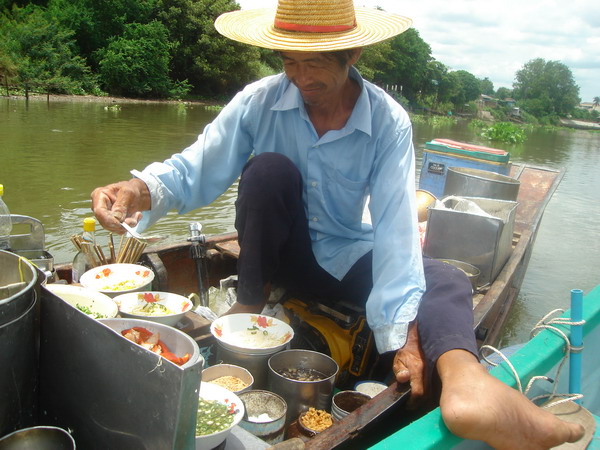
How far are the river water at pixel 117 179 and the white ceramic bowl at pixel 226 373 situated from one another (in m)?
3.16

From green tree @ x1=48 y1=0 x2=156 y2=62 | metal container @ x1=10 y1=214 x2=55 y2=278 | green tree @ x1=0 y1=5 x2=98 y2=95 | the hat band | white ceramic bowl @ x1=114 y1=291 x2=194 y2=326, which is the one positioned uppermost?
green tree @ x1=48 y1=0 x2=156 y2=62

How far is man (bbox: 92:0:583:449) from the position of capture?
5.55 feet

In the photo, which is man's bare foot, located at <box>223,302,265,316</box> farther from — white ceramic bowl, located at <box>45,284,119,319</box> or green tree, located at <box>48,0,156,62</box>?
green tree, located at <box>48,0,156,62</box>

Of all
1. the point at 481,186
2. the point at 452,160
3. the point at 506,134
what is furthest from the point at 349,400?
the point at 506,134

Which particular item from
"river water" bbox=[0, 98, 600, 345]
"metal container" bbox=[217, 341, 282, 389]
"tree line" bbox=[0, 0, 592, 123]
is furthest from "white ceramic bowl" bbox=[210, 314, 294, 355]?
"tree line" bbox=[0, 0, 592, 123]

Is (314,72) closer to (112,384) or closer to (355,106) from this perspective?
(355,106)

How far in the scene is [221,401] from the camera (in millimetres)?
1487

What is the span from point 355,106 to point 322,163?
0.86 ft

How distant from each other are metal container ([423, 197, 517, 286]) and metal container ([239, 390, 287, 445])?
5.68 ft

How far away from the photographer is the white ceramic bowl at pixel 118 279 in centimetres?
210

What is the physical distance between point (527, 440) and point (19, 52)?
2489 centimetres

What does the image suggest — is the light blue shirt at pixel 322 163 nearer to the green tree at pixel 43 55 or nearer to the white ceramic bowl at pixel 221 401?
the white ceramic bowl at pixel 221 401

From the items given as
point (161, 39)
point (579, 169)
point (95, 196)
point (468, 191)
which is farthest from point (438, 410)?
point (161, 39)

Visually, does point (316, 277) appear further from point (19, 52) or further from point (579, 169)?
point (19, 52)
